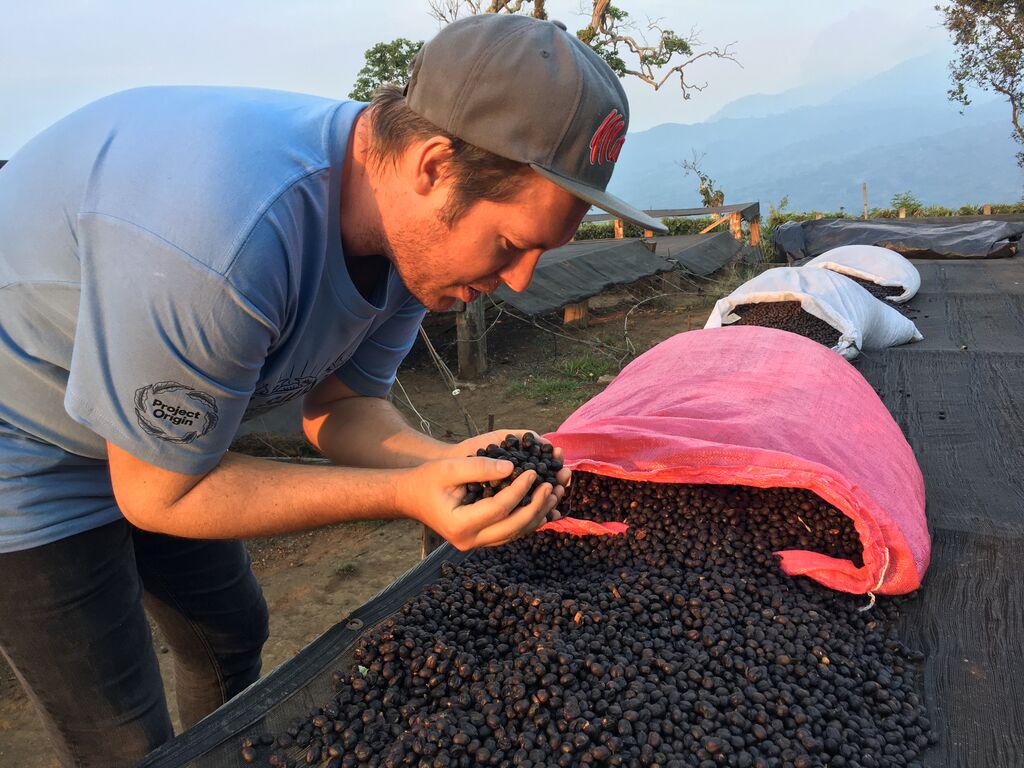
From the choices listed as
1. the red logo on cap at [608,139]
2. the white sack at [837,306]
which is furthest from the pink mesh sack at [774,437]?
the white sack at [837,306]

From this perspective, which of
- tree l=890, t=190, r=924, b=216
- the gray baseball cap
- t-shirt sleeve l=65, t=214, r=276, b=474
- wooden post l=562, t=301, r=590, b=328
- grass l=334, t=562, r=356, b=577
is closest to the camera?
t-shirt sleeve l=65, t=214, r=276, b=474

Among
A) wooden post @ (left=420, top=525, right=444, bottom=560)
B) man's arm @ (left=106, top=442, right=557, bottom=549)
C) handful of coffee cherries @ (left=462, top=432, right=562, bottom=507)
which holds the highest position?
man's arm @ (left=106, top=442, right=557, bottom=549)

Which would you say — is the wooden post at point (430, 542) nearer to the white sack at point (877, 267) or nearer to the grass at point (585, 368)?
the white sack at point (877, 267)

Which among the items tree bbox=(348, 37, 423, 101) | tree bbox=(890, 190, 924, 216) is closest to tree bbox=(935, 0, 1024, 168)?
tree bbox=(890, 190, 924, 216)

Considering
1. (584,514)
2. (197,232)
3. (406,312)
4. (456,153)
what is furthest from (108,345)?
(584,514)

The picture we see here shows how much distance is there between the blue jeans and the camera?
A: 4.62ft

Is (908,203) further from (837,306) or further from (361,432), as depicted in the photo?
(361,432)

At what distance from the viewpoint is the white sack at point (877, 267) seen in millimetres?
6133

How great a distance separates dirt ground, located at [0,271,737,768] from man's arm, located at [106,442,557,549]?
144 centimetres

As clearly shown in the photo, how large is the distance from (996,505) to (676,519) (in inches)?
44.7

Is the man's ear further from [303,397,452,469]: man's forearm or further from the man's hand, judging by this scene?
[303,397,452,469]: man's forearm

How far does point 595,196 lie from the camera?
122 centimetres

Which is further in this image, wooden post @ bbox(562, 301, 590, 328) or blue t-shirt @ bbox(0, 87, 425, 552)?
wooden post @ bbox(562, 301, 590, 328)

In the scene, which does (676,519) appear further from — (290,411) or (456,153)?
(290,411)
